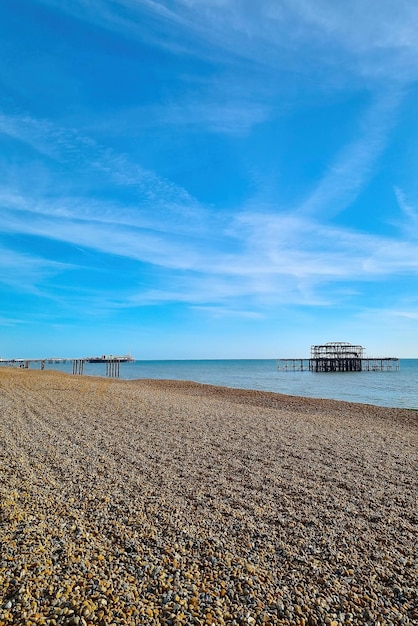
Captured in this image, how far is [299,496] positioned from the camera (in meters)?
5.53

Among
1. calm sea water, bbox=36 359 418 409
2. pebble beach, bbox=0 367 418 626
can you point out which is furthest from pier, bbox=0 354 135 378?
pebble beach, bbox=0 367 418 626

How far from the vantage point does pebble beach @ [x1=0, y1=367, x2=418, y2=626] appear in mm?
3055

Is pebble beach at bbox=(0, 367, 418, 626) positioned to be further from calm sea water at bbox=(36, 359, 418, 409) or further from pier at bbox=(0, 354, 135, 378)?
pier at bbox=(0, 354, 135, 378)

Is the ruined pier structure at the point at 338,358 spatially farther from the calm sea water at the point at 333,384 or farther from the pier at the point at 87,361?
the pier at the point at 87,361

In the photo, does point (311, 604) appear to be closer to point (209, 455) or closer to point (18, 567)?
point (18, 567)

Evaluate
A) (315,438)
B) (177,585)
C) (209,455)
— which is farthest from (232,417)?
(177,585)

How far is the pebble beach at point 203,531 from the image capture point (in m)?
3.05

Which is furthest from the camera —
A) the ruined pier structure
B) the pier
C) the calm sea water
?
the ruined pier structure

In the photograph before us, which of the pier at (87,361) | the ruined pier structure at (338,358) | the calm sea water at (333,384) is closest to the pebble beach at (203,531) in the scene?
the calm sea water at (333,384)

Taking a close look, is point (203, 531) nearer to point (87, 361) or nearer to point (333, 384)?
point (333, 384)

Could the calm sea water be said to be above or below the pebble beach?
below

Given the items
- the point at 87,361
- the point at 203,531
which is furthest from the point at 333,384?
the point at 87,361

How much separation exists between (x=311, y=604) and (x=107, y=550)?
1.91 metres

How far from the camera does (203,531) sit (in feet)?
14.2
